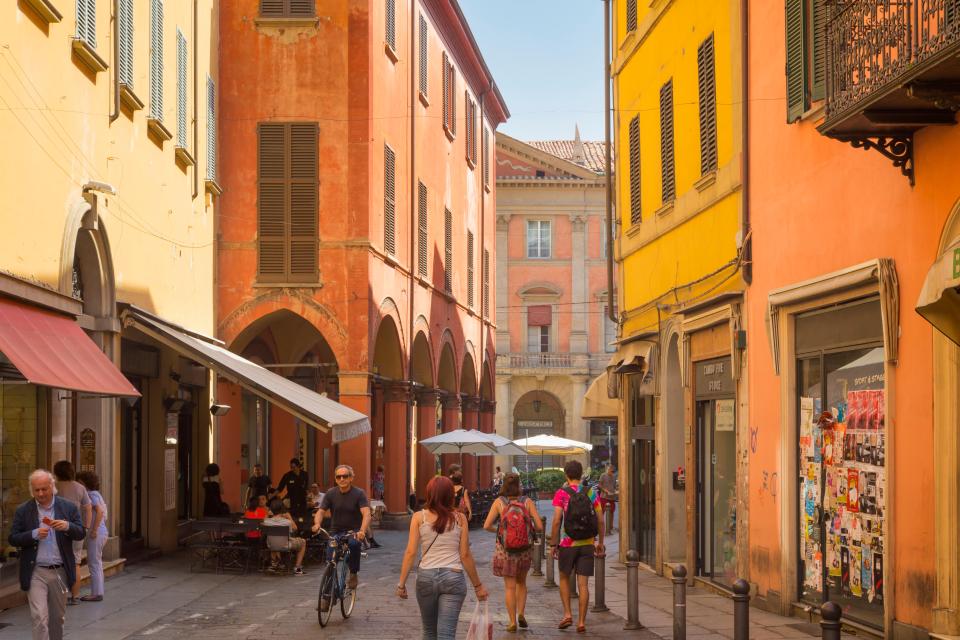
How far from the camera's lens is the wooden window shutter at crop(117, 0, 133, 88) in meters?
18.9

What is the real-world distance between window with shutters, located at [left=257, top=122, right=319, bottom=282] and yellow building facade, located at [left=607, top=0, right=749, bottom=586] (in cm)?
676

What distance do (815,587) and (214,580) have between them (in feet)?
27.3

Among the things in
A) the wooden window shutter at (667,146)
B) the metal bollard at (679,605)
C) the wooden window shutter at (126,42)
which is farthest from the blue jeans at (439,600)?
the wooden window shutter at (667,146)

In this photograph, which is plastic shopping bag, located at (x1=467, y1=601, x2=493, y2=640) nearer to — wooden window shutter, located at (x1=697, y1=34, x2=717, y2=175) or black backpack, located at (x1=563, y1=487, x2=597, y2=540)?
black backpack, located at (x1=563, y1=487, x2=597, y2=540)

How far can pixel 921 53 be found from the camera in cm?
982

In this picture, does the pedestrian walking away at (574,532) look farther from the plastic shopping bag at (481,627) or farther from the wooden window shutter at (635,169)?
the wooden window shutter at (635,169)

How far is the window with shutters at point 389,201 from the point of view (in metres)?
30.4

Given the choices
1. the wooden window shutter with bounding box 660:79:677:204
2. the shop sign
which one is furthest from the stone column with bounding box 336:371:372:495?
the shop sign

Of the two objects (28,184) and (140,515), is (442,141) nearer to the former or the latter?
(140,515)

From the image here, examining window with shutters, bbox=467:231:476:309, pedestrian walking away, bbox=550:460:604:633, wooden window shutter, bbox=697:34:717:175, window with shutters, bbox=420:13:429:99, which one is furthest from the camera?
window with shutters, bbox=467:231:476:309

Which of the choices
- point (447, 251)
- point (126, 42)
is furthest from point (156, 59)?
point (447, 251)

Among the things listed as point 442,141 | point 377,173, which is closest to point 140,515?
point 377,173

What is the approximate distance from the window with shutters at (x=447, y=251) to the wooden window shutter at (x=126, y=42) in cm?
1944

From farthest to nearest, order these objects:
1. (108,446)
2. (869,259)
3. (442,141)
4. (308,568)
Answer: (442,141) → (308,568) → (108,446) → (869,259)
